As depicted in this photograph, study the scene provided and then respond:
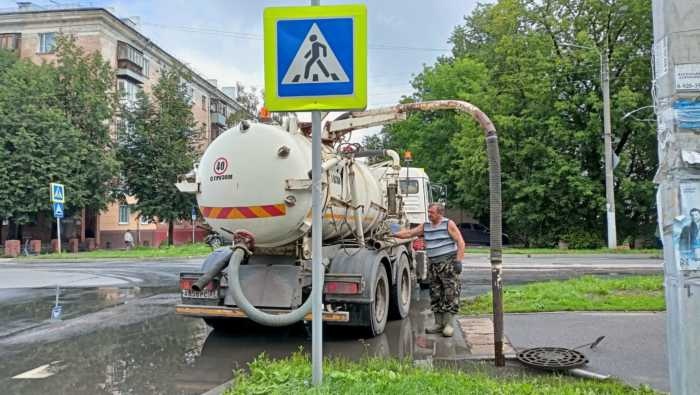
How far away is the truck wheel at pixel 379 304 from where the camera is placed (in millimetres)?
7355

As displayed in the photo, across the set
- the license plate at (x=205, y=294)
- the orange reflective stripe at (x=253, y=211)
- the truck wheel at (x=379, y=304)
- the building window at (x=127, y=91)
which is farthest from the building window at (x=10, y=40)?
the truck wheel at (x=379, y=304)

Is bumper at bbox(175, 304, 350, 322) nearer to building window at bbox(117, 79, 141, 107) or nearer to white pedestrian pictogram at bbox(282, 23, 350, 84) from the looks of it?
white pedestrian pictogram at bbox(282, 23, 350, 84)

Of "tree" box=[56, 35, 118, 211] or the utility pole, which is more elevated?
"tree" box=[56, 35, 118, 211]

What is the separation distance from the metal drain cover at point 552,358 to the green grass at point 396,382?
0.86ft

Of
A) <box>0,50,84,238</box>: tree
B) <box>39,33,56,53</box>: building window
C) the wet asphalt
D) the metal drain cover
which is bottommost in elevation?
the wet asphalt

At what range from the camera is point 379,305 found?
310 inches

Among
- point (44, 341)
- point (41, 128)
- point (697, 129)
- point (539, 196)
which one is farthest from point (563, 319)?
point (41, 128)

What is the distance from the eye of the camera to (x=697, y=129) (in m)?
3.00

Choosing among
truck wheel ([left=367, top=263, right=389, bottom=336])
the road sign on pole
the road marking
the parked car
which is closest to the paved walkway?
truck wheel ([left=367, top=263, right=389, bottom=336])

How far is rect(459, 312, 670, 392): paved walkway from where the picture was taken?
17.9 ft

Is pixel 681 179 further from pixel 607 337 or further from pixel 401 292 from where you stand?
pixel 401 292

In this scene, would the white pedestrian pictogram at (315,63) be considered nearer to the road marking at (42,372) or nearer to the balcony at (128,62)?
the road marking at (42,372)

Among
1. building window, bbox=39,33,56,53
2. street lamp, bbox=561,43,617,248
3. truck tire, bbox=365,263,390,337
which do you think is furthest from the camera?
building window, bbox=39,33,56,53

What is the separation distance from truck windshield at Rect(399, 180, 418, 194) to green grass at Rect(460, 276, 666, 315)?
3.03m
